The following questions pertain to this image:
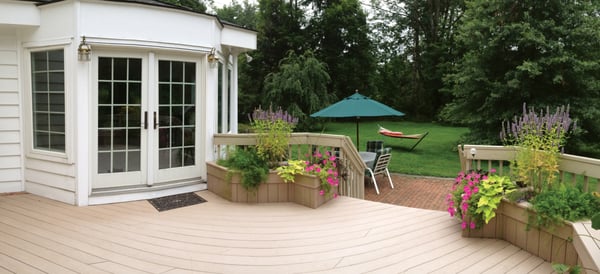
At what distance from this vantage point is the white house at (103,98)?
4.71 m

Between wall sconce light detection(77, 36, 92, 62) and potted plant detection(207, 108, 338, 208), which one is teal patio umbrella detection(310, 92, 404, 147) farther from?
wall sconce light detection(77, 36, 92, 62)

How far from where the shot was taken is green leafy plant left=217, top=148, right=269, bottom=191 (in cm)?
478

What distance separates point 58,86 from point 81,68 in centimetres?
48

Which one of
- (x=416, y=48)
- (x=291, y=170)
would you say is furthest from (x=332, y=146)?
(x=416, y=48)

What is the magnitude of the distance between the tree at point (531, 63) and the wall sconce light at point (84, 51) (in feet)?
29.8

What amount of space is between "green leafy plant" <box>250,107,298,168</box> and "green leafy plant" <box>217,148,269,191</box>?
13 centimetres

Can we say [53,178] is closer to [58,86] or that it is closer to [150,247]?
[58,86]

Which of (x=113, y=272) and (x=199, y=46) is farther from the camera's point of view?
(x=199, y=46)

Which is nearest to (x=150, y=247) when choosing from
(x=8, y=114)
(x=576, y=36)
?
(x=8, y=114)

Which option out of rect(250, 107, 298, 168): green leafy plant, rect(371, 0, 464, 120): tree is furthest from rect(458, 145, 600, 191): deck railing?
rect(371, 0, 464, 120): tree

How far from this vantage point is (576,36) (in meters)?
9.99

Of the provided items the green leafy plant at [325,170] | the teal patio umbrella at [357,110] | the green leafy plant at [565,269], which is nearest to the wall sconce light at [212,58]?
the green leafy plant at [325,170]

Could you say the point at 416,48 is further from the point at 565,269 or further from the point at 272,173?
the point at 565,269

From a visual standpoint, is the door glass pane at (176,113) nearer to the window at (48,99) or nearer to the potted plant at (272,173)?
the potted plant at (272,173)
